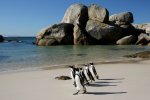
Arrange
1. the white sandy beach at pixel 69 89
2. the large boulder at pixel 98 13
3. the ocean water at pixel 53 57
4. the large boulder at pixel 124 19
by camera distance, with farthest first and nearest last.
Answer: the large boulder at pixel 124 19, the large boulder at pixel 98 13, the ocean water at pixel 53 57, the white sandy beach at pixel 69 89

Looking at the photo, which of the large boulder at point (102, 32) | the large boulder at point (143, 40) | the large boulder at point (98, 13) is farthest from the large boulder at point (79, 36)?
the large boulder at point (143, 40)

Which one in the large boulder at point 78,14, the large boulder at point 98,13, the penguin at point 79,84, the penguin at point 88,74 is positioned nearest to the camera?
the penguin at point 79,84

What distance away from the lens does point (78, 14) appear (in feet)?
175

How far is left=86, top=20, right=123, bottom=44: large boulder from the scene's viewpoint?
49.8 meters

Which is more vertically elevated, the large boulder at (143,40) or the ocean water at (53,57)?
the large boulder at (143,40)

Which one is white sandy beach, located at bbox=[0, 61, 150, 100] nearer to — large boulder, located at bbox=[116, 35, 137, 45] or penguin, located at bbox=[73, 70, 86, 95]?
penguin, located at bbox=[73, 70, 86, 95]

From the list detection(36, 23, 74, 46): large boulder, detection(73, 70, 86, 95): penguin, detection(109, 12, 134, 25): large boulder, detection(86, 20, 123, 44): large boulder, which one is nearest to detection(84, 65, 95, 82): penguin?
detection(73, 70, 86, 95): penguin

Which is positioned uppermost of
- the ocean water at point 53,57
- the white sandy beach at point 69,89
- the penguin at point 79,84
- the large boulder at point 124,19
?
the large boulder at point 124,19

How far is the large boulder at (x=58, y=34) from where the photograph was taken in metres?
50.4

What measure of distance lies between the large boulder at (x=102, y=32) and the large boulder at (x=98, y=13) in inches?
42.7

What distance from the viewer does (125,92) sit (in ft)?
35.1

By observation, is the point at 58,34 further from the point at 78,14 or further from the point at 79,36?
the point at 78,14

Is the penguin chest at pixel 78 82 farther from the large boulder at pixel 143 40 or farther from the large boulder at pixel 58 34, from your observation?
the large boulder at pixel 143 40

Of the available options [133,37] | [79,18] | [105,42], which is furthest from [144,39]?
[79,18]
